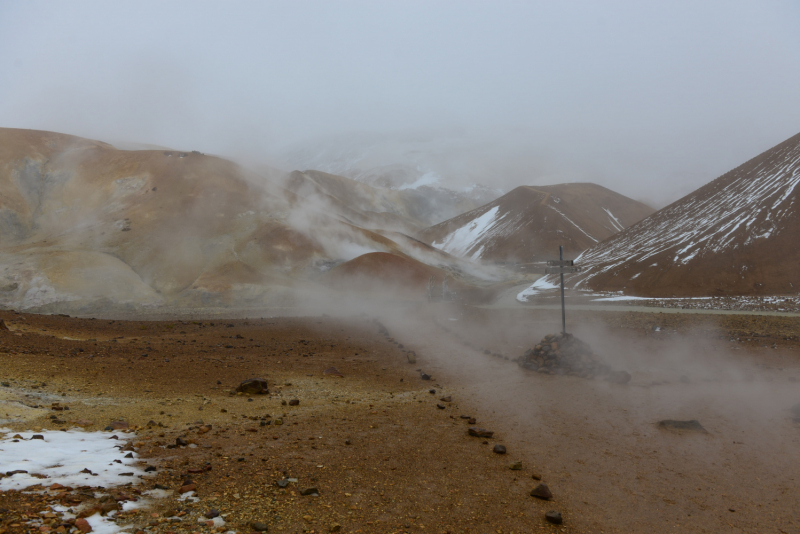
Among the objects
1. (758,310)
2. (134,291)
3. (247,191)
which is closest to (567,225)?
(247,191)

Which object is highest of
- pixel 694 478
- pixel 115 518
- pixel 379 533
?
pixel 115 518

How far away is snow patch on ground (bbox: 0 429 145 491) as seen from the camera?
5.32 meters

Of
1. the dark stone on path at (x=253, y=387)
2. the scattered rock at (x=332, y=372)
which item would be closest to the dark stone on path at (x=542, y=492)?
the dark stone on path at (x=253, y=387)

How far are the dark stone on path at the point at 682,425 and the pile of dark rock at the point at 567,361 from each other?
3599 mm

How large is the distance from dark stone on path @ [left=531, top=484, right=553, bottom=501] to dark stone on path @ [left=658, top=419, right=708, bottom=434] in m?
4.62

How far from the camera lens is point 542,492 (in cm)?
652

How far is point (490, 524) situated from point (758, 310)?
2958 centimetres

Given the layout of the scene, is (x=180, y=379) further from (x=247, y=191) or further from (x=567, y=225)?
(x=567, y=225)

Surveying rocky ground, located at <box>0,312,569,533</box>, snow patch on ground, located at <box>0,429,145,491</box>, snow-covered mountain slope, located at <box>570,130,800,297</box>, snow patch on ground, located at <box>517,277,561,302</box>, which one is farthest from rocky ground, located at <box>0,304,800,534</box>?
snow patch on ground, located at <box>517,277,561,302</box>

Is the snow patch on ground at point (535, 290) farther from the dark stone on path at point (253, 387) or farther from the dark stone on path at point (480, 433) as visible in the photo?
the dark stone on path at point (480, 433)

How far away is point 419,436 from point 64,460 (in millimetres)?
5719

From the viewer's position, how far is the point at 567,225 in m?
105

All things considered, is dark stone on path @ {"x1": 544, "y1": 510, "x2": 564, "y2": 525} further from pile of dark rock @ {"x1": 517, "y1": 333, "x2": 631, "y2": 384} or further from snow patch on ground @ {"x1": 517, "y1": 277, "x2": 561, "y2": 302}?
snow patch on ground @ {"x1": 517, "y1": 277, "x2": 561, "y2": 302}

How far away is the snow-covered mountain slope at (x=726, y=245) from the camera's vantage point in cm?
3400
